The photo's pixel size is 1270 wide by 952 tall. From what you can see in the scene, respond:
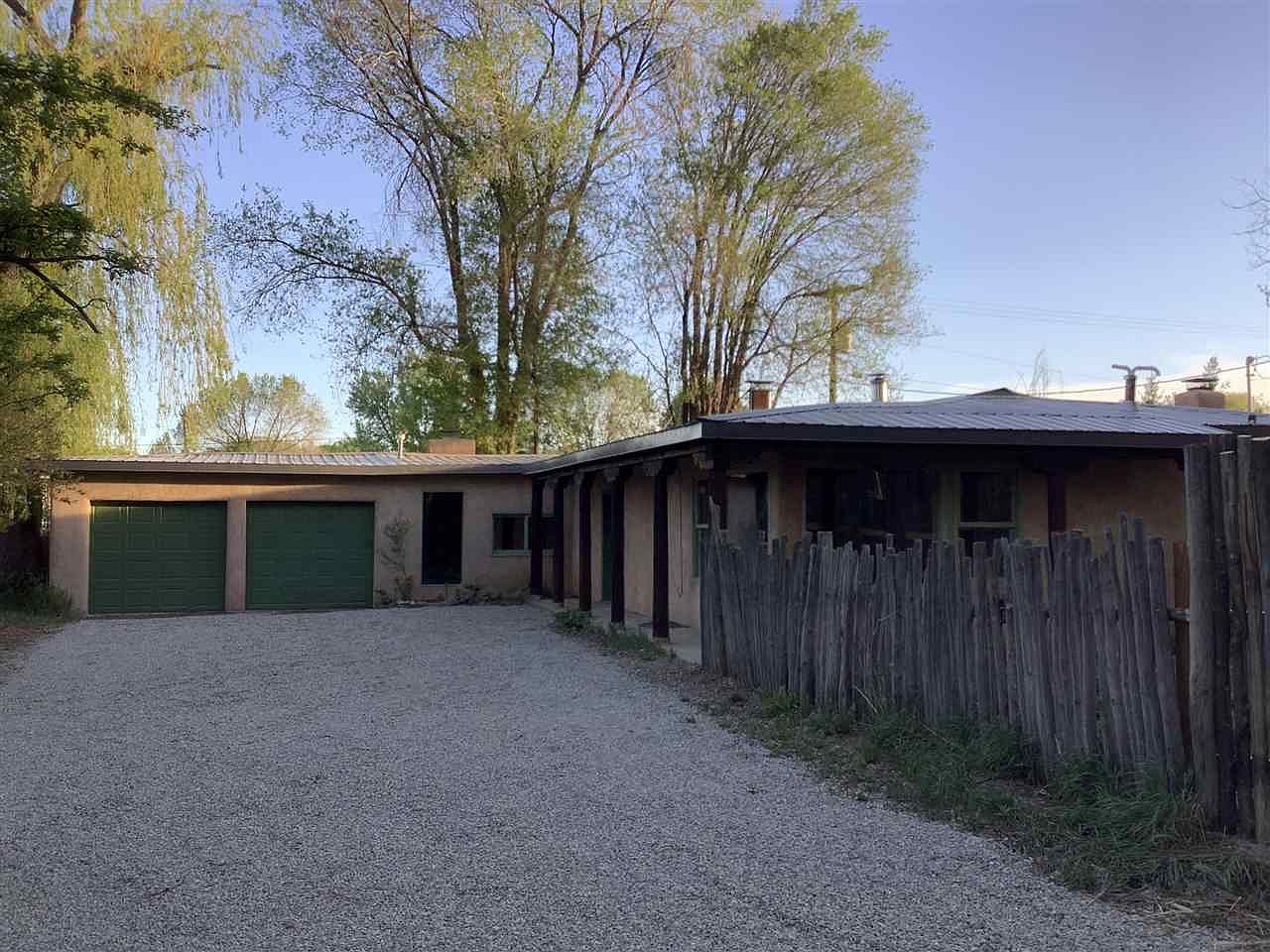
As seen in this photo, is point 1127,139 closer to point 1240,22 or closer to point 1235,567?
point 1240,22

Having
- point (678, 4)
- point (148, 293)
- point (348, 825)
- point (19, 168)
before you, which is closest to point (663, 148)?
point (678, 4)

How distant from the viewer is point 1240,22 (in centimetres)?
1256

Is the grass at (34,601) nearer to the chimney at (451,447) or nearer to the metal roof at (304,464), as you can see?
the metal roof at (304,464)

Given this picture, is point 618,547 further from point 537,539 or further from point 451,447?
point 451,447

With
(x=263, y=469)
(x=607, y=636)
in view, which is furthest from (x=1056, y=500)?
(x=263, y=469)

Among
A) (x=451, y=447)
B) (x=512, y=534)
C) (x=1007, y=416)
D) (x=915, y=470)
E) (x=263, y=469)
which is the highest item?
(x=451, y=447)

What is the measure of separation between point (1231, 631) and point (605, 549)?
42.9 feet

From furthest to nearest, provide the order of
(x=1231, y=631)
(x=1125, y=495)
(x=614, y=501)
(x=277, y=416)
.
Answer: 1. (x=277, y=416)
2. (x=614, y=501)
3. (x=1125, y=495)
4. (x=1231, y=631)

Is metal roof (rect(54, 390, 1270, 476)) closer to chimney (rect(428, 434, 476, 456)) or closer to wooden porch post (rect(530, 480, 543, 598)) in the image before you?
wooden porch post (rect(530, 480, 543, 598))

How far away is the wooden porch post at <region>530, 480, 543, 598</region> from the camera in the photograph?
1816 centimetres

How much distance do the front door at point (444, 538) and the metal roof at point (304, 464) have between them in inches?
27.6

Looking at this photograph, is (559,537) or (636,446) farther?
(559,537)

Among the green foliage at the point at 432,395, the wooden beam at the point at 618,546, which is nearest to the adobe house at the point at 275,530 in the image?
the wooden beam at the point at 618,546

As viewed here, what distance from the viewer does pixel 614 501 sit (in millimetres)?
13125
